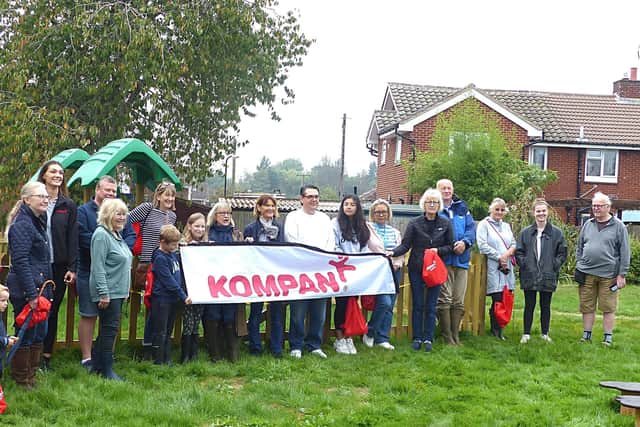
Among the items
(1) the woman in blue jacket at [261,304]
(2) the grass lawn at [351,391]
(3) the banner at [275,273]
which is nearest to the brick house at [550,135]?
(3) the banner at [275,273]

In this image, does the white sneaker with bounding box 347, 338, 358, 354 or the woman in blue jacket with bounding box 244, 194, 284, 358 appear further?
the white sneaker with bounding box 347, 338, 358, 354

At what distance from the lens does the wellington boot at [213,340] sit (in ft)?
25.0

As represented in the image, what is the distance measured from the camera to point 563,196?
29047 mm

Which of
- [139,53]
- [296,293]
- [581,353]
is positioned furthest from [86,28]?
[581,353]

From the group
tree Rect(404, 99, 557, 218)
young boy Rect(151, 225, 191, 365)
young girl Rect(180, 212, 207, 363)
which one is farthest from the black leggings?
tree Rect(404, 99, 557, 218)

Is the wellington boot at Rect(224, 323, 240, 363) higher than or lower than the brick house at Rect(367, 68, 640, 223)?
lower

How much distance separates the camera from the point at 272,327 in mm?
8062

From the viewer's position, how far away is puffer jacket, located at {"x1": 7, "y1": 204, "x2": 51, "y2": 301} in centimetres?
597

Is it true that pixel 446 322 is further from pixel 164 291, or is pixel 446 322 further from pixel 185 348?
pixel 164 291

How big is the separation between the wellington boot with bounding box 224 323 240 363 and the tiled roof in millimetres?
21059

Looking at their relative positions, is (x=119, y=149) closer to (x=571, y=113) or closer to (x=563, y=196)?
(x=563, y=196)

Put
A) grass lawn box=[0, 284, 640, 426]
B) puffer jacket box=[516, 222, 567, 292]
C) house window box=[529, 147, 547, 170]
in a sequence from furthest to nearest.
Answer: house window box=[529, 147, 547, 170]
puffer jacket box=[516, 222, 567, 292]
grass lawn box=[0, 284, 640, 426]

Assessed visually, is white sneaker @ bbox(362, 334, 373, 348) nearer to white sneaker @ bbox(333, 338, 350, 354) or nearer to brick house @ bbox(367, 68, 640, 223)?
white sneaker @ bbox(333, 338, 350, 354)

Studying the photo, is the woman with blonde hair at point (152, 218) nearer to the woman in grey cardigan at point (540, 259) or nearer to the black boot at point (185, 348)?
the black boot at point (185, 348)
